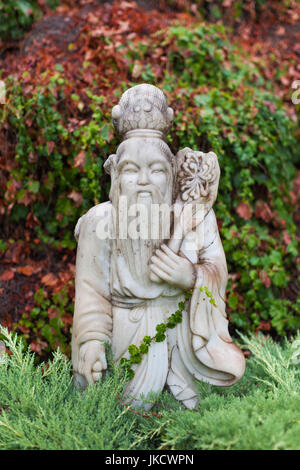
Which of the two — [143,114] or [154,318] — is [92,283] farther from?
[143,114]

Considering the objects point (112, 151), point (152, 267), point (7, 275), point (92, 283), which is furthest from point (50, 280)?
point (152, 267)

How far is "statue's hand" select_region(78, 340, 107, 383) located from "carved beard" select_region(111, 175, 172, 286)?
16.6 inches

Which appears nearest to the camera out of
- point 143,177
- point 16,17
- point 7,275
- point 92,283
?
point 143,177

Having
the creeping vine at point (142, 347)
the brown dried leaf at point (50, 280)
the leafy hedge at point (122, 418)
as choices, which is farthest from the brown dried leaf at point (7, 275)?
the creeping vine at point (142, 347)

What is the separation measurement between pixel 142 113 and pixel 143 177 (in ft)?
1.12

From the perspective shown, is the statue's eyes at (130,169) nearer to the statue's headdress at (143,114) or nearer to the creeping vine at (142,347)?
the statue's headdress at (143,114)

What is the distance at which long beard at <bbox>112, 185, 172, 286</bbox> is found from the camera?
2531 millimetres

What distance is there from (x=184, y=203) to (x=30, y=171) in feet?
7.41

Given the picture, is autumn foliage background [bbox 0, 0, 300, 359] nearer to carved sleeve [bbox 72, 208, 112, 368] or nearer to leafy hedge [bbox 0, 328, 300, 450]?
carved sleeve [bbox 72, 208, 112, 368]

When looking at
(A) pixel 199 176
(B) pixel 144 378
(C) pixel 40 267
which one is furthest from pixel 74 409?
(C) pixel 40 267

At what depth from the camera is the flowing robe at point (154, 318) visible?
2564 mm

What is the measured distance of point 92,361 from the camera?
99.0 inches

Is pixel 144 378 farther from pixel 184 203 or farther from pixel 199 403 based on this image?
pixel 184 203

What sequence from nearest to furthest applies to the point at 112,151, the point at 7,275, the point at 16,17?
1. the point at 112,151
2. the point at 7,275
3. the point at 16,17
